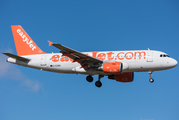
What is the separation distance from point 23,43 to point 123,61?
15.2 m

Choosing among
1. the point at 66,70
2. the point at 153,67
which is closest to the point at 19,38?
the point at 66,70

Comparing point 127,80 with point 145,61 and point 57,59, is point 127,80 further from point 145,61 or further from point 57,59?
point 57,59

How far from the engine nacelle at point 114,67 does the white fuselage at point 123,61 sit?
0.25m

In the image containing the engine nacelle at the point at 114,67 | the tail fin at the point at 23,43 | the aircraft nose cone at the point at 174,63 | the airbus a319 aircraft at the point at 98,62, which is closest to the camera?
the engine nacelle at the point at 114,67

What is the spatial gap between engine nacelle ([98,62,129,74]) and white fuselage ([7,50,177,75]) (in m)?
0.25

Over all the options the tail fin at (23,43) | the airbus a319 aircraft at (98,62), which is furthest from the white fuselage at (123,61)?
the tail fin at (23,43)

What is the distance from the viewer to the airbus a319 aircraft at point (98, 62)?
30125mm

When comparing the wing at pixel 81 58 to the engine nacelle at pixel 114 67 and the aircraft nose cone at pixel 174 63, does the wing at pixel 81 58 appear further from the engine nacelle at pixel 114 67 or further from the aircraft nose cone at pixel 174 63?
the aircraft nose cone at pixel 174 63

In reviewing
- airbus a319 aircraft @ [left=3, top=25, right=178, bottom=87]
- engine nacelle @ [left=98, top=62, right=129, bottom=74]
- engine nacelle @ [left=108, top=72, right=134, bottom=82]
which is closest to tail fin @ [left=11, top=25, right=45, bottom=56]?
airbus a319 aircraft @ [left=3, top=25, right=178, bottom=87]

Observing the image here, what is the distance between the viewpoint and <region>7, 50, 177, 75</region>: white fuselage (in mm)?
30328

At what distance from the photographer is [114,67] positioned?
29.8 m

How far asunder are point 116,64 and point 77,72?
5.54m

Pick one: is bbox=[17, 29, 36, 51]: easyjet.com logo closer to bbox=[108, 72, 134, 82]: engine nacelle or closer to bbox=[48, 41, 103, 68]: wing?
bbox=[48, 41, 103, 68]: wing

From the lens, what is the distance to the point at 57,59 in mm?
33688
